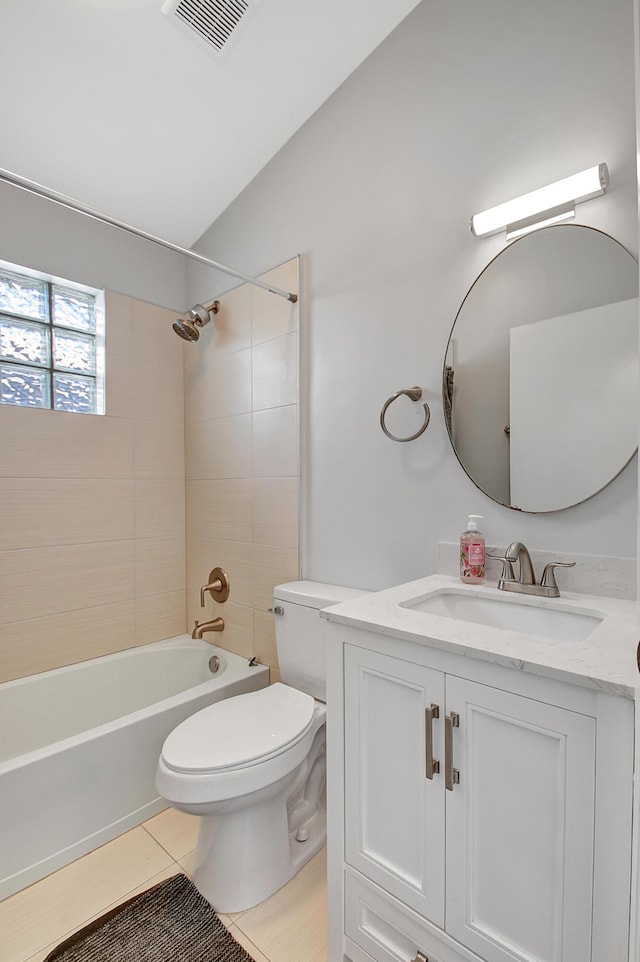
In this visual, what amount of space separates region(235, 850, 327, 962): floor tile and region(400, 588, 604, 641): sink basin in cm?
93

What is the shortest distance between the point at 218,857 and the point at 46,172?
8.52ft

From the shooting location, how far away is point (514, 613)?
47.3 inches

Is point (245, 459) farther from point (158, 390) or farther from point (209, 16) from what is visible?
point (209, 16)

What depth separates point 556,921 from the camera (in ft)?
2.50

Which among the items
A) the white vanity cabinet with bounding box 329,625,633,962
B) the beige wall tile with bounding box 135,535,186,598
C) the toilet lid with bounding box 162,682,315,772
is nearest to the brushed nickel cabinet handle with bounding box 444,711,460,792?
the white vanity cabinet with bounding box 329,625,633,962

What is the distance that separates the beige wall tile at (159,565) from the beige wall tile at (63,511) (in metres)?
0.13

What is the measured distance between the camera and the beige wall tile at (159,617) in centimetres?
240

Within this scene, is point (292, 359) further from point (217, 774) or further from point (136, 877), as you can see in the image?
point (136, 877)

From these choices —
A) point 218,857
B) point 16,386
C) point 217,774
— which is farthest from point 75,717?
point 16,386

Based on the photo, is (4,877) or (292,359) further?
(292,359)

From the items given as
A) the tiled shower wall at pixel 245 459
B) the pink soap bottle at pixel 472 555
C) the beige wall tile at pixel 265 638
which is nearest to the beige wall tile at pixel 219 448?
the tiled shower wall at pixel 245 459

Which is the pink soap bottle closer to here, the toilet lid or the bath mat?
the toilet lid

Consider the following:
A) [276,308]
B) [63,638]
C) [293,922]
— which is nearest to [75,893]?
[293,922]

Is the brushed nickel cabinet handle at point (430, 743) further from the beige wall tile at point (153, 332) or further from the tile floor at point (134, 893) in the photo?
the beige wall tile at point (153, 332)
